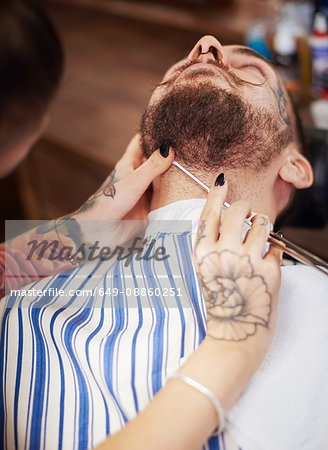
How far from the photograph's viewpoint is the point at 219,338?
2.20ft

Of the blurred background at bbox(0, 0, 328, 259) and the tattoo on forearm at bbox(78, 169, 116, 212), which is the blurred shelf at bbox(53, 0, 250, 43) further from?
the tattoo on forearm at bbox(78, 169, 116, 212)

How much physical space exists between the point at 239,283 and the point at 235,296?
0.07 ft

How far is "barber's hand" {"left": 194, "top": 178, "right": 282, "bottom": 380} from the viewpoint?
0.67m

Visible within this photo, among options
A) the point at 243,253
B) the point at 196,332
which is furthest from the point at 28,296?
the point at 243,253

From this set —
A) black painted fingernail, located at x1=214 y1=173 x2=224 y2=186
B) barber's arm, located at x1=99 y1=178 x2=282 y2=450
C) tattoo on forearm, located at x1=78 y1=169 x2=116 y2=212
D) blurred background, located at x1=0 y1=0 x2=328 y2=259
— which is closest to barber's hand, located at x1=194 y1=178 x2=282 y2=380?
barber's arm, located at x1=99 y1=178 x2=282 y2=450

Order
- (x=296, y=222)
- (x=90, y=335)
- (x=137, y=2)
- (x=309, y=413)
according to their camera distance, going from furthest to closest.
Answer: (x=137, y=2) → (x=296, y=222) → (x=90, y=335) → (x=309, y=413)

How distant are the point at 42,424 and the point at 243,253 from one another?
1.40 feet

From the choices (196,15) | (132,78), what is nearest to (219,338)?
(132,78)

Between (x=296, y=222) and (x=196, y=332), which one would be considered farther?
(x=296, y=222)

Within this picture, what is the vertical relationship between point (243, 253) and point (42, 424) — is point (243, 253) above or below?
above

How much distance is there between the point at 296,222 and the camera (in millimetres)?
1299

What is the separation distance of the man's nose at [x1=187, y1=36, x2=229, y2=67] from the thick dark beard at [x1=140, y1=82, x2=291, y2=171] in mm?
88

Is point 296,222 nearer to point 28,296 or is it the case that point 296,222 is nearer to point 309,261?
point 309,261

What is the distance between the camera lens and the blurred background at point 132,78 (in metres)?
1.51
